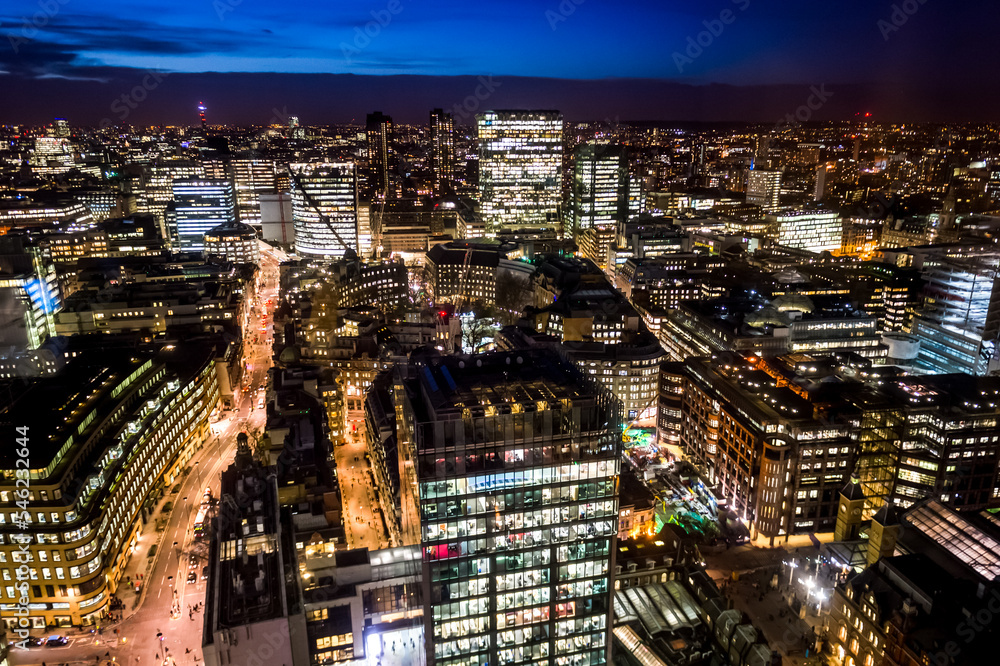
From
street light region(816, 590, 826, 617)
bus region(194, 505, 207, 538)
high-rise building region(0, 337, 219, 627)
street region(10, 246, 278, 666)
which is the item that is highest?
high-rise building region(0, 337, 219, 627)

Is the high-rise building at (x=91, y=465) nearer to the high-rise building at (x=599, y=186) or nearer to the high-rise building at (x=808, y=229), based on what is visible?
Result: the high-rise building at (x=599, y=186)

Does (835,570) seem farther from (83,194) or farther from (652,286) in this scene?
(83,194)

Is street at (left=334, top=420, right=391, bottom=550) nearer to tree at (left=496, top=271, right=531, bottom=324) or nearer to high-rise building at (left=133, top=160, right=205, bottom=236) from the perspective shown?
tree at (left=496, top=271, right=531, bottom=324)

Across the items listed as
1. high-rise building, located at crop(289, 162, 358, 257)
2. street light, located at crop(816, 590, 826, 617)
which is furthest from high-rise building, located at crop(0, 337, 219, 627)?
high-rise building, located at crop(289, 162, 358, 257)

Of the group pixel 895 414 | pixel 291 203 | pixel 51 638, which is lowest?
pixel 51 638

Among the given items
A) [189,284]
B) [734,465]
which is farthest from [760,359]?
[189,284]

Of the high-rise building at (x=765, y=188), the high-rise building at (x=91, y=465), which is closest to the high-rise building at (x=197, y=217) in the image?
the high-rise building at (x=91, y=465)
